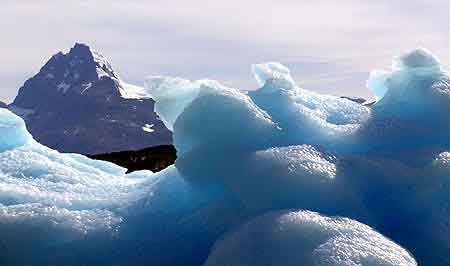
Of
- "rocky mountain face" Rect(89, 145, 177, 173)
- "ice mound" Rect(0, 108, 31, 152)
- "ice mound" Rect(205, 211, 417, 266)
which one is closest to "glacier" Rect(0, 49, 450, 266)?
"ice mound" Rect(205, 211, 417, 266)

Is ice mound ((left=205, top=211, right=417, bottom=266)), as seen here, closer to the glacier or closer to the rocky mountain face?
the glacier

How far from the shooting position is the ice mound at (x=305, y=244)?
672 cm

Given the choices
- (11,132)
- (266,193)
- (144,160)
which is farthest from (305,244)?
(144,160)

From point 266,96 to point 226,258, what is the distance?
3.30 m

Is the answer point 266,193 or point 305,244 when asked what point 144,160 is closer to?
point 266,193

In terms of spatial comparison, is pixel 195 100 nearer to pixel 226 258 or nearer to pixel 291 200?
pixel 291 200

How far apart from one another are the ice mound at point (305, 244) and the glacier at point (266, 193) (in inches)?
0.6

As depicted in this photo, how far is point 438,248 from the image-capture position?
8062 mm

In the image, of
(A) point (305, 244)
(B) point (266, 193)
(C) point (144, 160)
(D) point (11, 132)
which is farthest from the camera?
(C) point (144, 160)

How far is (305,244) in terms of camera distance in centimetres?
699

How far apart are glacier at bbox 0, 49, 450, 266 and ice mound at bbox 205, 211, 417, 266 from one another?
0.05 feet

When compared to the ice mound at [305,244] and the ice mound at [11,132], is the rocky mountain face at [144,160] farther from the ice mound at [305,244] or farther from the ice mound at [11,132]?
the ice mound at [305,244]

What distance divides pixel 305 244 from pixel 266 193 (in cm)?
115

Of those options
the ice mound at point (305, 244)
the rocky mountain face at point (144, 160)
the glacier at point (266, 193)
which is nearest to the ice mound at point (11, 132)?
the glacier at point (266, 193)
